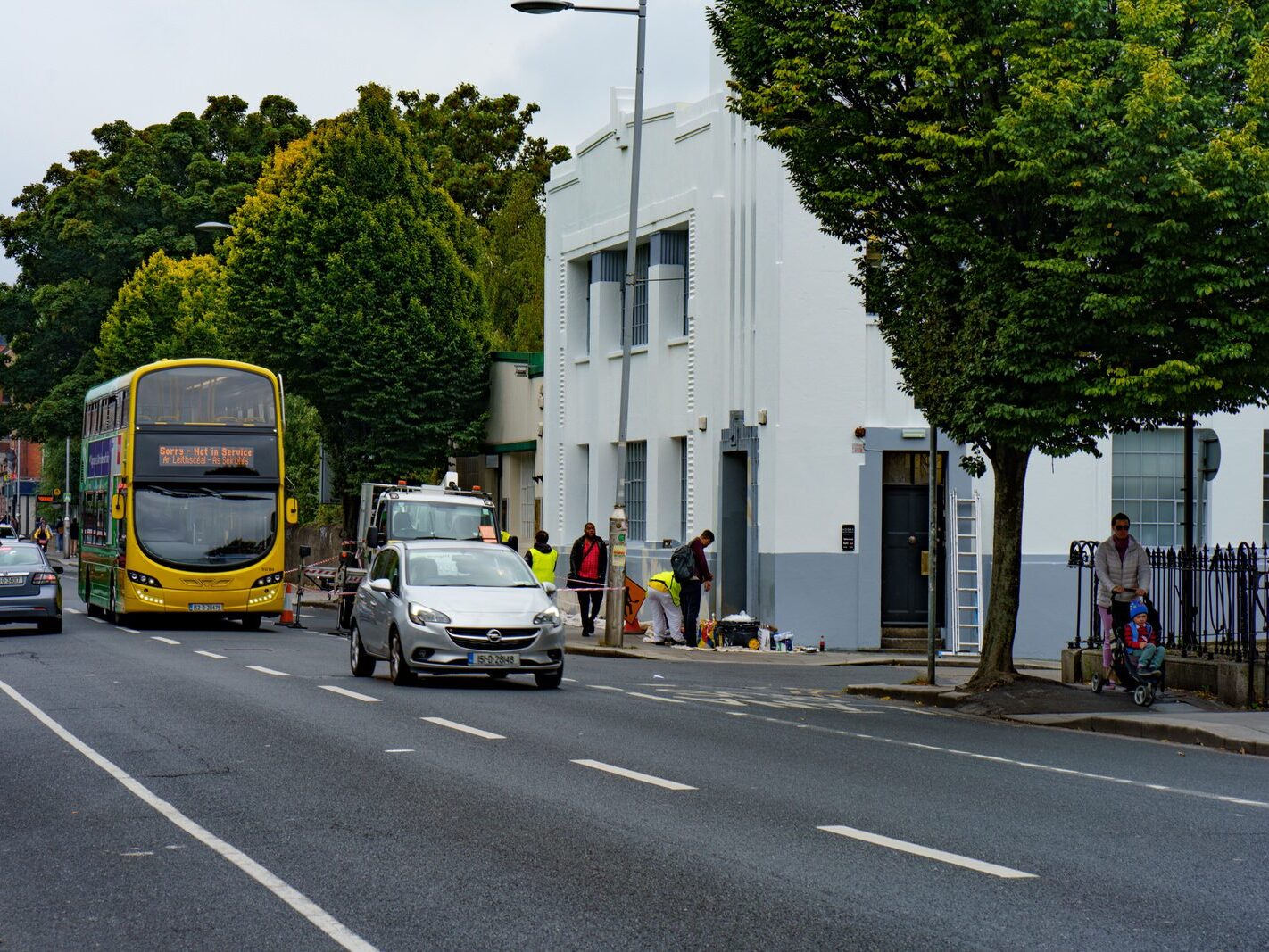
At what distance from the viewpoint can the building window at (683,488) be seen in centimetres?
3231

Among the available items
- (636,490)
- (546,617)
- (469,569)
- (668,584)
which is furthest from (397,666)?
(636,490)

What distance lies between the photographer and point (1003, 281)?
17.3 metres

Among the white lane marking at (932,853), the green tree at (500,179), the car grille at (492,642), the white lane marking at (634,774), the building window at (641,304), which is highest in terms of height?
the green tree at (500,179)

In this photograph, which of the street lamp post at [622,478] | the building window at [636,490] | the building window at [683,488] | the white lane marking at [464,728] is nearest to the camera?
the white lane marking at [464,728]

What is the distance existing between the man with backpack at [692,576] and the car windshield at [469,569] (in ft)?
26.2

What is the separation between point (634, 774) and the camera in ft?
38.7

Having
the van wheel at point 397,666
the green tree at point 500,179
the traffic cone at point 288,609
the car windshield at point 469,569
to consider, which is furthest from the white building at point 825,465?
the green tree at point 500,179

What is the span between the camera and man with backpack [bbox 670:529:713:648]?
2820 cm

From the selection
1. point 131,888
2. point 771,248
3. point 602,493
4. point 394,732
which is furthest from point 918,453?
point 131,888

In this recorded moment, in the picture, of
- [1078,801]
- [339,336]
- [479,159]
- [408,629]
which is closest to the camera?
[1078,801]

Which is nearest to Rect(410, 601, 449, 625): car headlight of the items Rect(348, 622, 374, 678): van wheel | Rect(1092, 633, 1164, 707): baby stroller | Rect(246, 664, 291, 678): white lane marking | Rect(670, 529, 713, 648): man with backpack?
Rect(348, 622, 374, 678): van wheel

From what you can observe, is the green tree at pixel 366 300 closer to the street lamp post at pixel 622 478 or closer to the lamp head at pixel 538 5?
the street lamp post at pixel 622 478

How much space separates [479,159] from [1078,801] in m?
54.4

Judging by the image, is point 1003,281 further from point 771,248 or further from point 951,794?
point 771,248
